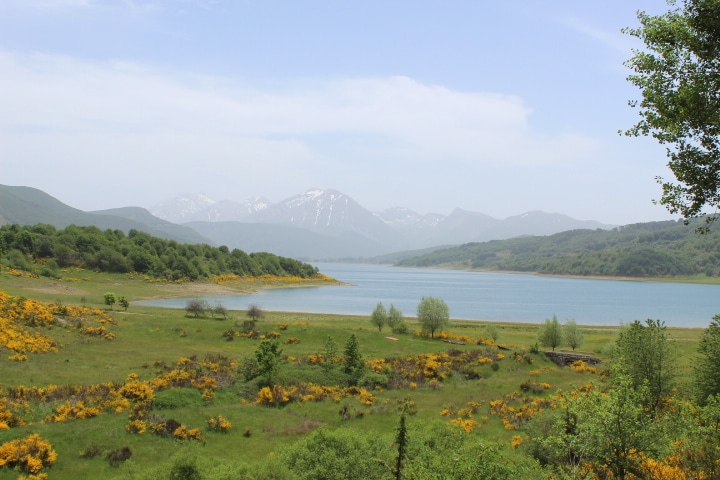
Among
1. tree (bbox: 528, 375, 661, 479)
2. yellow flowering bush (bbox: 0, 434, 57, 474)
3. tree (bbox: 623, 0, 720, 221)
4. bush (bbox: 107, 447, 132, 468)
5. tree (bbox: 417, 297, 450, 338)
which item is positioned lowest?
bush (bbox: 107, 447, 132, 468)

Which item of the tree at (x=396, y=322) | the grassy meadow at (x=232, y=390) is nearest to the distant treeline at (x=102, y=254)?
the grassy meadow at (x=232, y=390)

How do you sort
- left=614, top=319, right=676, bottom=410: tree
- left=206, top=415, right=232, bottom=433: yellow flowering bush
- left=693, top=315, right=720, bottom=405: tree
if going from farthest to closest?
A: left=614, top=319, right=676, bottom=410: tree, left=693, top=315, right=720, bottom=405: tree, left=206, top=415, right=232, bottom=433: yellow flowering bush

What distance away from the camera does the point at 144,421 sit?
25484mm

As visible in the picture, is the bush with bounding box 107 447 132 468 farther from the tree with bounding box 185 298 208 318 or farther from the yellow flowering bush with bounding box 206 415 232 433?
the tree with bounding box 185 298 208 318

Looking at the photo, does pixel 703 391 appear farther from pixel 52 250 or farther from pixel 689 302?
pixel 689 302

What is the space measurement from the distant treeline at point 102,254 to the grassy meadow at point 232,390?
76.4 m

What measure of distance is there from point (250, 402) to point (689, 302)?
552 feet

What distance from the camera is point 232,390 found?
114ft

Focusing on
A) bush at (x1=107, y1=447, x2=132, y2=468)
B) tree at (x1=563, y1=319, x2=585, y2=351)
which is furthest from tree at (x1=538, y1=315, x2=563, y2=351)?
bush at (x1=107, y1=447, x2=132, y2=468)

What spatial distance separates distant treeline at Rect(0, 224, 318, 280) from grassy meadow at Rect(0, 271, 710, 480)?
251 ft

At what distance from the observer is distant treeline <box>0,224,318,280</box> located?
120 metres

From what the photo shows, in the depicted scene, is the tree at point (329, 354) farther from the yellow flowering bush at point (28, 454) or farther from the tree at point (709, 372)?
the tree at point (709, 372)

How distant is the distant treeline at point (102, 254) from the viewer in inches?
4717

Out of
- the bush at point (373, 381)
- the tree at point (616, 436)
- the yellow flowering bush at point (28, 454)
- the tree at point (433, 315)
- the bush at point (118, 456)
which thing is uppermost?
the tree at point (616, 436)
